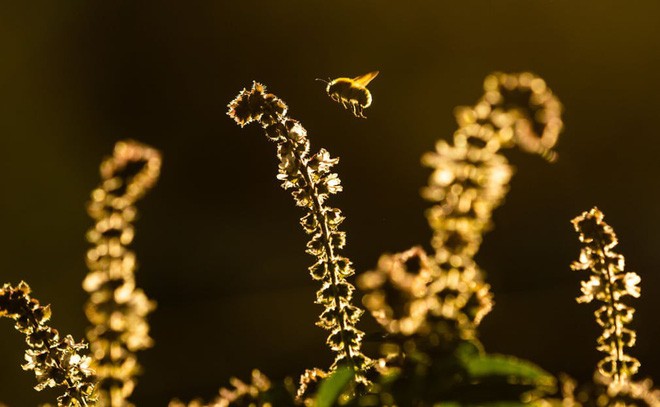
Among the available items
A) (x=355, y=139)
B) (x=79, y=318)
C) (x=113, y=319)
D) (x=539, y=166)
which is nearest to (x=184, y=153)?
(x=355, y=139)

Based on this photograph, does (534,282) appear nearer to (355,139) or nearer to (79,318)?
(355,139)

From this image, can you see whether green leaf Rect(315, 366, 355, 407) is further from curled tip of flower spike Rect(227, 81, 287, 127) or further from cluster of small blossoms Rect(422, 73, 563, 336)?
curled tip of flower spike Rect(227, 81, 287, 127)

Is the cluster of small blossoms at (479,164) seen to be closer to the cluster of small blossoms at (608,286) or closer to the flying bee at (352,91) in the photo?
the cluster of small blossoms at (608,286)

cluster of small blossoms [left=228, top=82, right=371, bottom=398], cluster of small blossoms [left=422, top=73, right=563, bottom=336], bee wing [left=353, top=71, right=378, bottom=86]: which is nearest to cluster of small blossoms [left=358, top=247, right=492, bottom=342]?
cluster of small blossoms [left=422, top=73, right=563, bottom=336]

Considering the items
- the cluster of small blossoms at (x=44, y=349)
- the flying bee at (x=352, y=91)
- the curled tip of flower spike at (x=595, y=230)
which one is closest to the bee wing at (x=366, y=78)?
the flying bee at (x=352, y=91)

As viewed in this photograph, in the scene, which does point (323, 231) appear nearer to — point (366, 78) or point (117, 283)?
point (117, 283)

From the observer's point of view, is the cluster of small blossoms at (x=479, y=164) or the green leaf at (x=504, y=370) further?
the cluster of small blossoms at (x=479, y=164)

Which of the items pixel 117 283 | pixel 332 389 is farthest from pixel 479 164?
pixel 117 283
